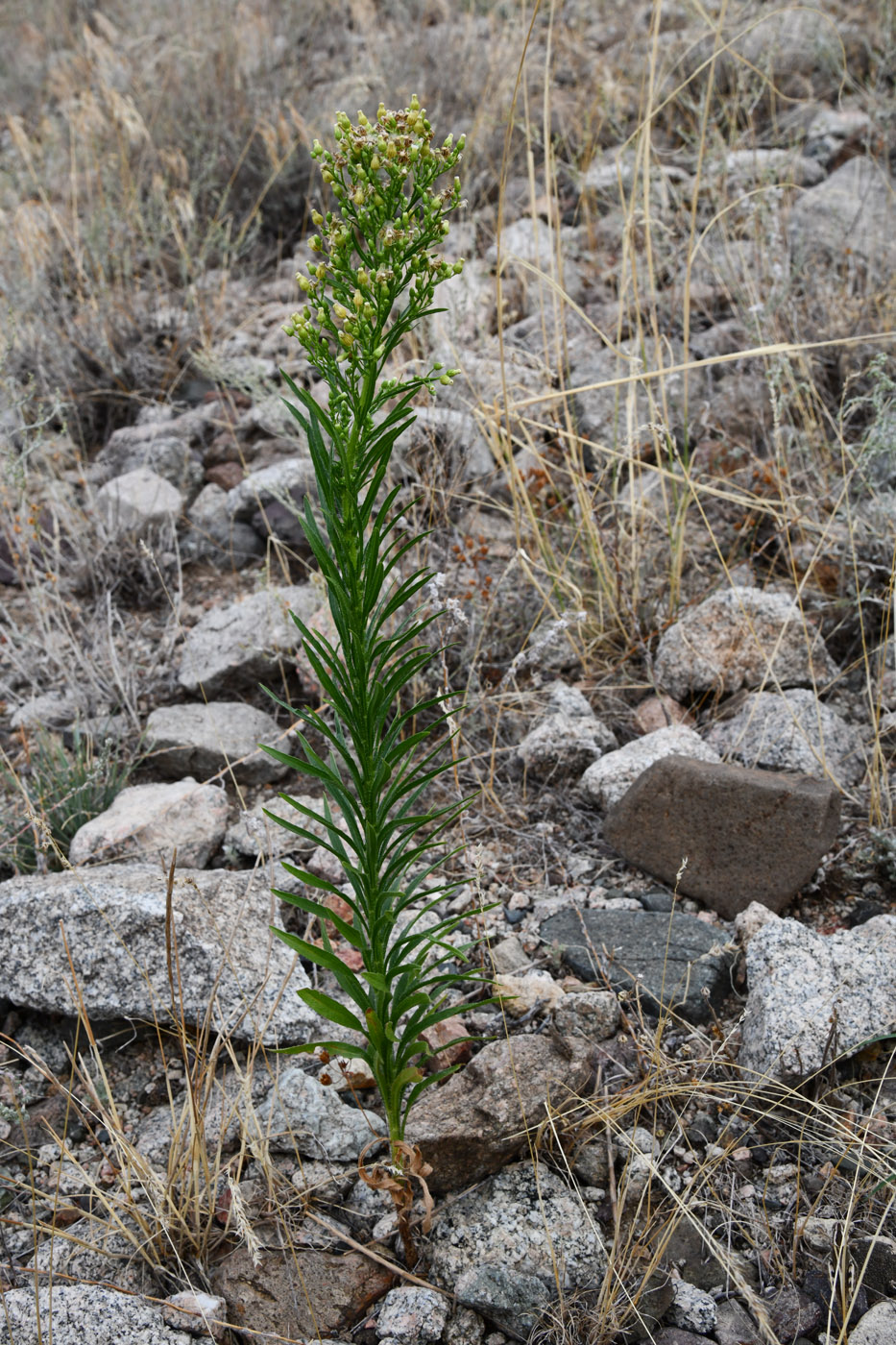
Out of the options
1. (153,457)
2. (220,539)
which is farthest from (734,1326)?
(153,457)

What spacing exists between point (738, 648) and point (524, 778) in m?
0.74

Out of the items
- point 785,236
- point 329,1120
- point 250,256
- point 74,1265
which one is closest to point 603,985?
point 329,1120

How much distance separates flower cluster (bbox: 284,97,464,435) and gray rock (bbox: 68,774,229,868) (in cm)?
148

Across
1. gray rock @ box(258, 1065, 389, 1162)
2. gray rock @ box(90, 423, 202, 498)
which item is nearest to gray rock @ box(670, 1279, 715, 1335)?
gray rock @ box(258, 1065, 389, 1162)

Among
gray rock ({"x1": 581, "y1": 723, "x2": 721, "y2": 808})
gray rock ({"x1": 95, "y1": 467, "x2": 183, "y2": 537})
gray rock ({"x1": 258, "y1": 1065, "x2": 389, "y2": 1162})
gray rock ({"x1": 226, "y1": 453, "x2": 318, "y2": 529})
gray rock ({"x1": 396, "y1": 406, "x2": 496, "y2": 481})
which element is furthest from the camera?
gray rock ({"x1": 95, "y1": 467, "x2": 183, "y2": 537})

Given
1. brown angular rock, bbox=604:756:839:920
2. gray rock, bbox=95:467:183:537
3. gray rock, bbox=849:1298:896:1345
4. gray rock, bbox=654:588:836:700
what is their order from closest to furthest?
gray rock, bbox=849:1298:896:1345, brown angular rock, bbox=604:756:839:920, gray rock, bbox=654:588:836:700, gray rock, bbox=95:467:183:537

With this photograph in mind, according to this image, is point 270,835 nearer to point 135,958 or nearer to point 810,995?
point 135,958

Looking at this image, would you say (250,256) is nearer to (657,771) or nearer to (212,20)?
(212,20)

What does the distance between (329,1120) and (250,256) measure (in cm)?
482

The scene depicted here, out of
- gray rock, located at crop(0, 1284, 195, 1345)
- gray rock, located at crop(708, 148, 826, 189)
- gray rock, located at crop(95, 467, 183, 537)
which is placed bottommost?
gray rock, located at crop(0, 1284, 195, 1345)

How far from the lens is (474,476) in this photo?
3625 millimetres

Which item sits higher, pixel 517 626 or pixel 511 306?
pixel 511 306

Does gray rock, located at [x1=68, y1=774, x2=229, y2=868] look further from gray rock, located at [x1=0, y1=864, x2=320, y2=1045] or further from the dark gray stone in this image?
the dark gray stone

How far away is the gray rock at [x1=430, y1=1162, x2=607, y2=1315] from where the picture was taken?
1.55 metres
